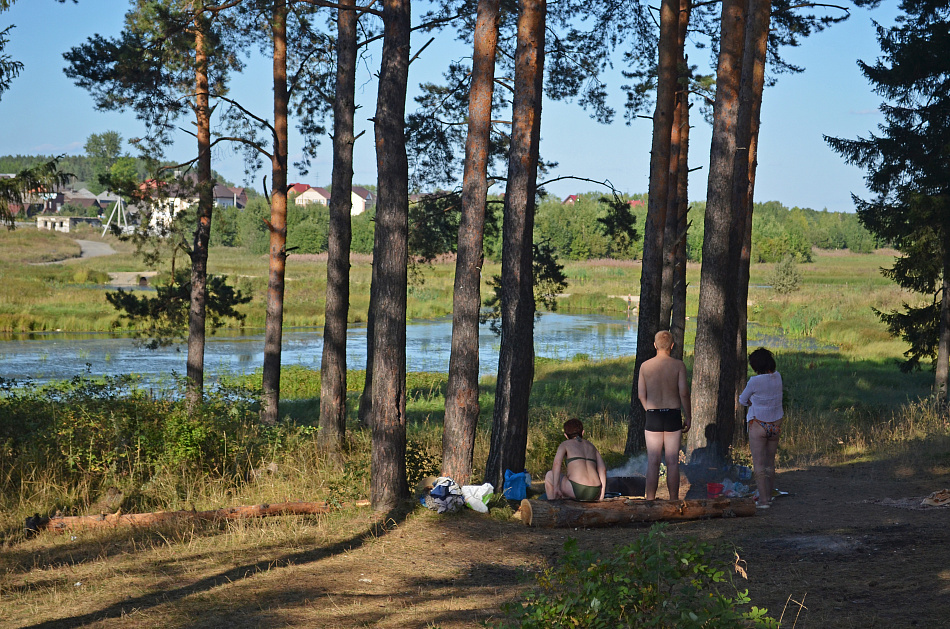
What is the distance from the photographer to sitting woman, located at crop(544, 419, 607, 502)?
8.12 meters

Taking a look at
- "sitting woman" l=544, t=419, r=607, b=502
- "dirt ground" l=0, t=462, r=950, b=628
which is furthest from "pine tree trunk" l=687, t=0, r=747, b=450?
"sitting woman" l=544, t=419, r=607, b=502

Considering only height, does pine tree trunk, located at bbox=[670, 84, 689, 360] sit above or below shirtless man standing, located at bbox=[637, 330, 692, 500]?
above

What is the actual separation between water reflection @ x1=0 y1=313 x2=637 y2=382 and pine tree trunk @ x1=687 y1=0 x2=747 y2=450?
18853mm

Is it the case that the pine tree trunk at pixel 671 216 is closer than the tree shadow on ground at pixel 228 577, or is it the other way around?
the tree shadow on ground at pixel 228 577

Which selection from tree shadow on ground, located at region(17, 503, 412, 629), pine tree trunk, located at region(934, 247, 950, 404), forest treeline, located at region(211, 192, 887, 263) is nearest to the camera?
tree shadow on ground, located at region(17, 503, 412, 629)

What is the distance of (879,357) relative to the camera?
30.0 metres

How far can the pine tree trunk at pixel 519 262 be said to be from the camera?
32.1 ft

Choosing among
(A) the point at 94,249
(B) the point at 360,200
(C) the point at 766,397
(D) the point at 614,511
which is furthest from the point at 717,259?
(B) the point at 360,200

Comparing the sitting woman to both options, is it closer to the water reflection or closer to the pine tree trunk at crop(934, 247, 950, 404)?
the pine tree trunk at crop(934, 247, 950, 404)

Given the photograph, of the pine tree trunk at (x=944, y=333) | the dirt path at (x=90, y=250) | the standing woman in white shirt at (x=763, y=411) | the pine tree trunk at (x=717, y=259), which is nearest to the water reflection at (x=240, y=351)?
the pine tree trunk at (x=944, y=333)

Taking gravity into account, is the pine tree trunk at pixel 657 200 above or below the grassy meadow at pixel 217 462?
above

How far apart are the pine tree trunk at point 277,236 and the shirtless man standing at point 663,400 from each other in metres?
8.57

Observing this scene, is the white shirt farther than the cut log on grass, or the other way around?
the white shirt

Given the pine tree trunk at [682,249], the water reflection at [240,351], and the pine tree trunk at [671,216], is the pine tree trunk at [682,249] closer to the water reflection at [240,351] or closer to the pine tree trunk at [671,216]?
the pine tree trunk at [671,216]
